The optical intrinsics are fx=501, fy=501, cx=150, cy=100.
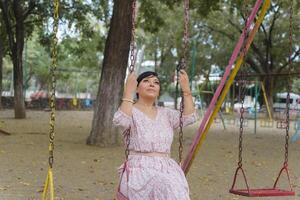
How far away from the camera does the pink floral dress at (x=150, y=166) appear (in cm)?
371

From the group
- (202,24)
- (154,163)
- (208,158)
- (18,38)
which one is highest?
(202,24)

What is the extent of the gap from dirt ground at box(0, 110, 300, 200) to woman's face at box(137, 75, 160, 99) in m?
2.49

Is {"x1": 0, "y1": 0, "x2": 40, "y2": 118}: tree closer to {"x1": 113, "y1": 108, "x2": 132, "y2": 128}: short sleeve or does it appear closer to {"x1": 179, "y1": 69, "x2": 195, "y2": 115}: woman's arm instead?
{"x1": 179, "y1": 69, "x2": 195, "y2": 115}: woman's arm

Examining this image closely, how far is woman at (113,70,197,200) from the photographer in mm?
3734

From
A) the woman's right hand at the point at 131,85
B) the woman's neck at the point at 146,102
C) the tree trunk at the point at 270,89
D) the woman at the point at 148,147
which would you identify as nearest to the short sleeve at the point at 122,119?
the woman at the point at 148,147

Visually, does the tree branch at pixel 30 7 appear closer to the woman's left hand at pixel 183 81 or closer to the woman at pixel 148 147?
the woman's left hand at pixel 183 81

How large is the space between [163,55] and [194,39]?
8.12 m

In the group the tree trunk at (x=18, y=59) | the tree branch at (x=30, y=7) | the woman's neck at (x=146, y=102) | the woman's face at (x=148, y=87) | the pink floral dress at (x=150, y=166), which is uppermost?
the tree branch at (x=30, y=7)

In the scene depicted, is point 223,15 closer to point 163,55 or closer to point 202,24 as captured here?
point 202,24

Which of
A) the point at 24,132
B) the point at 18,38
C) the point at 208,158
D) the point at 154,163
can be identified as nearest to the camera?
the point at 154,163

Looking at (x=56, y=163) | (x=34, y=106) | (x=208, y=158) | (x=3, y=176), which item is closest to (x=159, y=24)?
(x=208, y=158)

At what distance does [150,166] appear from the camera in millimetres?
3828

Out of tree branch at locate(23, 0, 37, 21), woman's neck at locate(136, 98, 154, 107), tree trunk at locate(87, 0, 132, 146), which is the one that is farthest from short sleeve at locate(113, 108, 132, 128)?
tree branch at locate(23, 0, 37, 21)

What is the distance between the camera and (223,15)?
30.5 meters
